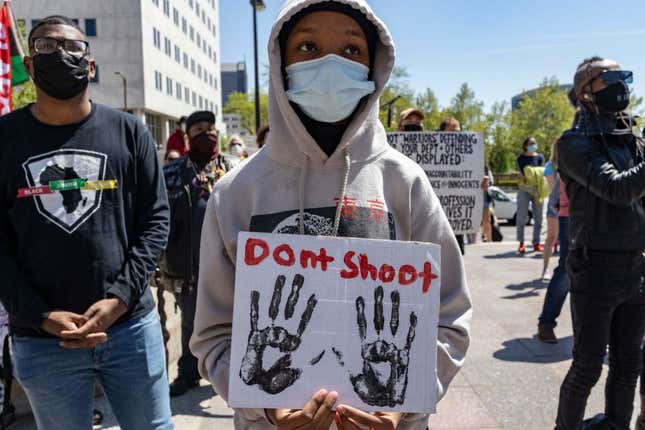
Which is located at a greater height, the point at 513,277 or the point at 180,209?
the point at 180,209

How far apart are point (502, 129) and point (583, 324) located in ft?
144

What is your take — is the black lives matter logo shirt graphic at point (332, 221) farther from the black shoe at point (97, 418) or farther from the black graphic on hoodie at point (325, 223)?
the black shoe at point (97, 418)

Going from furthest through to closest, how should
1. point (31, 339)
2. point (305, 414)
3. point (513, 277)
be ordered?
1. point (513, 277)
2. point (31, 339)
3. point (305, 414)

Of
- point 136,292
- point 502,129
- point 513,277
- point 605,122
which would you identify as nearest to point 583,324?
point 605,122

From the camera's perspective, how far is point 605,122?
2.75 m

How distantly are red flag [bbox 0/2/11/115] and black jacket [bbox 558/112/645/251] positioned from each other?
4.10m

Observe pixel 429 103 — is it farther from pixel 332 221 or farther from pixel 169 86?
pixel 332 221

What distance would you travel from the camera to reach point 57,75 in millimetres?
2139

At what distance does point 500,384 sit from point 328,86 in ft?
11.2

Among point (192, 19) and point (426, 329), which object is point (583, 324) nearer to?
point (426, 329)

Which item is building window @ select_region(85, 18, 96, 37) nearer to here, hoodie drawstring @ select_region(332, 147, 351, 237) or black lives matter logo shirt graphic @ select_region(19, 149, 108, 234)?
black lives matter logo shirt graphic @ select_region(19, 149, 108, 234)

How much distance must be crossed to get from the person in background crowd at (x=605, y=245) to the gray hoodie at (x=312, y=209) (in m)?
1.50

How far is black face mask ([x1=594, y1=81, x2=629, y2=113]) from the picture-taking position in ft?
8.93

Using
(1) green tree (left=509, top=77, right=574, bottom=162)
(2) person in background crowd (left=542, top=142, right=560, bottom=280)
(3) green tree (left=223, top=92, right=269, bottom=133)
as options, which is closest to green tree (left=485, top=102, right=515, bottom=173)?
(1) green tree (left=509, top=77, right=574, bottom=162)
